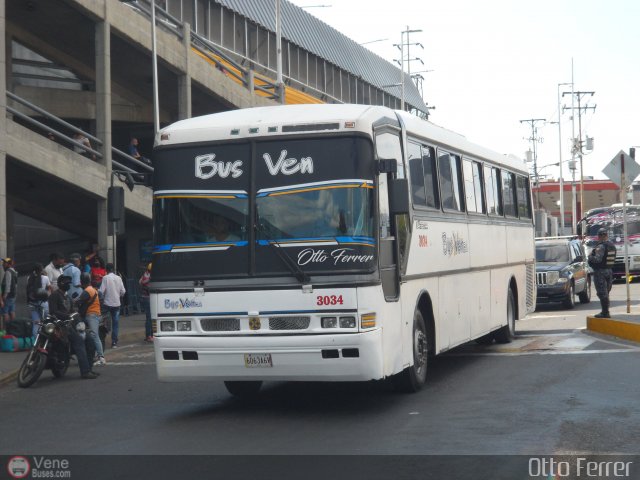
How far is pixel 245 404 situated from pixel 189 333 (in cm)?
162

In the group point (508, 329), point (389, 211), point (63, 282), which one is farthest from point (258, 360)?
point (508, 329)

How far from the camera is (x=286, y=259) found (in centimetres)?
1103

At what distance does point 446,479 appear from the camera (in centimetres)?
795

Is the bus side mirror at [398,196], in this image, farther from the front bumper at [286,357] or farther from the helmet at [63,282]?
the helmet at [63,282]

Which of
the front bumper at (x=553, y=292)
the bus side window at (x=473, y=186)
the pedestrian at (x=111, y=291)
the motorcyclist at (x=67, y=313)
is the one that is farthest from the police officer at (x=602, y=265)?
the motorcyclist at (x=67, y=313)

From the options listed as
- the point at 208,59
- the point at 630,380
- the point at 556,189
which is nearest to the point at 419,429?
the point at 630,380

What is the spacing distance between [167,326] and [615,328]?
1059 centimetres

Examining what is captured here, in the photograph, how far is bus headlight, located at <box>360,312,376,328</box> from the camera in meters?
10.9

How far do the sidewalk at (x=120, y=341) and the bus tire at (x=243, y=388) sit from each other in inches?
191

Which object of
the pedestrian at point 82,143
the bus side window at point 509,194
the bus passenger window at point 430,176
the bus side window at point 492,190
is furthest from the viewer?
the pedestrian at point 82,143

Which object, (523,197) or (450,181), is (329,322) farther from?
(523,197)

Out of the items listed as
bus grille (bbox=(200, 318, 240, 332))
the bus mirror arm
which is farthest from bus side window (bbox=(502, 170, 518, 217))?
bus grille (bbox=(200, 318, 240, 332))

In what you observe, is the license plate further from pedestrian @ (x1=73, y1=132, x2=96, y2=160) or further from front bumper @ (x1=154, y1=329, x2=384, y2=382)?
pedestrian @ (x1=73, y1=132, x2=96, y2=160)

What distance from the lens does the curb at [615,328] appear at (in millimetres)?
18673
